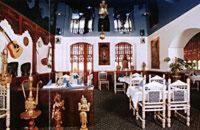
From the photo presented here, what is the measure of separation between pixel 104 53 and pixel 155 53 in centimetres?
269

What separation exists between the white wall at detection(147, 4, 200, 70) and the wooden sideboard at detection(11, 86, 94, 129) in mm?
3809

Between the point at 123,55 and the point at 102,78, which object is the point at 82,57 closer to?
the point at 102,78

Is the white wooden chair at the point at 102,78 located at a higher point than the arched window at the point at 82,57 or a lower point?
lower

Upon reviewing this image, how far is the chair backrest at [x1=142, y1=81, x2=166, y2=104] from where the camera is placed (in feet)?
14.5

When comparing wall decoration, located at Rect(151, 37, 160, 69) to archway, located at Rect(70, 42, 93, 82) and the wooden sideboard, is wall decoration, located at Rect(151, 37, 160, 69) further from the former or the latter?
the wooden sideboard

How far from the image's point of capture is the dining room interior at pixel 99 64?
451cm

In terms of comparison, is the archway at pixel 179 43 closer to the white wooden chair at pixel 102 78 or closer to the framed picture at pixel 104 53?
the white wooden chair at pixel 102 78

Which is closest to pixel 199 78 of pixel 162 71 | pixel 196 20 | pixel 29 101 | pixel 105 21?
pixel 162 71

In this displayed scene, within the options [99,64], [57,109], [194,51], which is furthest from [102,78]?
[57,109]

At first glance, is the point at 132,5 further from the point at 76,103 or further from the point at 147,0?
the point at 76,103

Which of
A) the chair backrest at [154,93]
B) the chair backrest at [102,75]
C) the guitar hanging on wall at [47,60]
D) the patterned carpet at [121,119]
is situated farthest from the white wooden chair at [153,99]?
the chair backrest at [102,75]

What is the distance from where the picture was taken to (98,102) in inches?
282

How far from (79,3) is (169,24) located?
4639 mm

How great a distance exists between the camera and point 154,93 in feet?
14.6
